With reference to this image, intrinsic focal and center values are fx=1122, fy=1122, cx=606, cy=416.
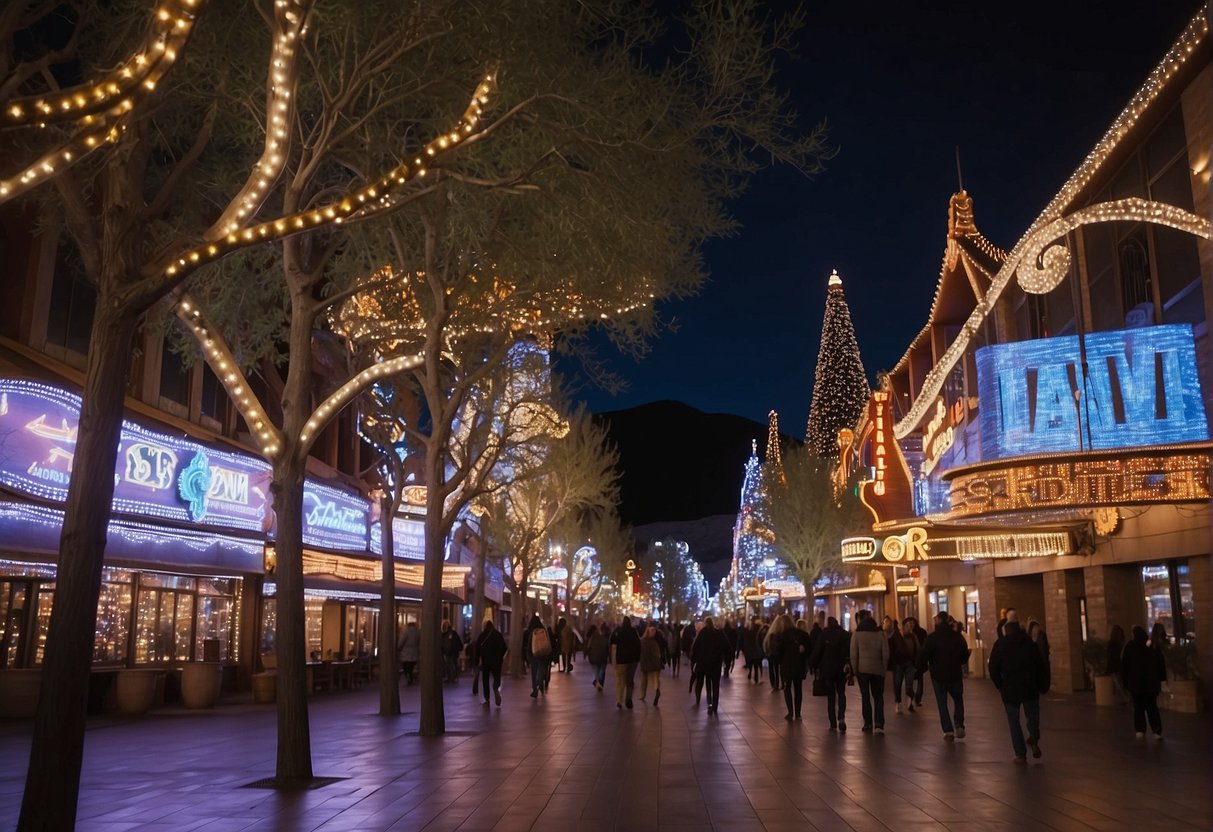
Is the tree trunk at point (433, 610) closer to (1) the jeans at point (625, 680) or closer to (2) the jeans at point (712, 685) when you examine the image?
(1) the jeans at point (625, 680)

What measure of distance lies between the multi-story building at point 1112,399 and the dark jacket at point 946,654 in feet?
13.8

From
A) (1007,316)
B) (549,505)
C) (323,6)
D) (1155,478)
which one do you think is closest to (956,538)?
(1007,316)

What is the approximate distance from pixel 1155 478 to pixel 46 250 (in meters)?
18.6

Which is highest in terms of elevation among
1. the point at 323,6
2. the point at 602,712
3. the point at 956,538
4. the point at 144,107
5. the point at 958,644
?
the point at 323,6

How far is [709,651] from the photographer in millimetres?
21328

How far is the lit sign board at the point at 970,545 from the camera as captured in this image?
24.5m

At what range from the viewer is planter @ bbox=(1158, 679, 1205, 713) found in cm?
1920

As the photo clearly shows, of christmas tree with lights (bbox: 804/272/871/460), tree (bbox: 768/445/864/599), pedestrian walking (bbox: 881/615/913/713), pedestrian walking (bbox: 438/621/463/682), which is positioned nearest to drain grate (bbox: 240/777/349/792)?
pedestrian walking (bbox: 881/615/913/713)

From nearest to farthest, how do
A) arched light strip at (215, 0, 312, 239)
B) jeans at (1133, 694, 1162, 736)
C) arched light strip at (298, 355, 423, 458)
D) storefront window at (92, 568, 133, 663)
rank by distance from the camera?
1. arched light strip at (215, 0, 312, 239)
2. arched light strip at (298, 355, 423, 458)
3. jeans at (1133, 694, 1162, 736)
4. storefront window at (92, 568, 133, 663)

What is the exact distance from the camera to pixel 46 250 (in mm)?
19297

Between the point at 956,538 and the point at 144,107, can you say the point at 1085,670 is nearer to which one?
the point at 956,538

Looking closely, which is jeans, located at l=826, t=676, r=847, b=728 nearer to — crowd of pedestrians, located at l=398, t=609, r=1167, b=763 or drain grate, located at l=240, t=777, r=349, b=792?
crowd of pedestrians, located at l=398, t=609, r=1167, b=763

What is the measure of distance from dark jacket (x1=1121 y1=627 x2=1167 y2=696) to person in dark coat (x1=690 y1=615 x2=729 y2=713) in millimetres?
7771

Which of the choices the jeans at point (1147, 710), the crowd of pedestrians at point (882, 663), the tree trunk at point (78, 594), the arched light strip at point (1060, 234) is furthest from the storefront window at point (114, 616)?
the arched light strip at point (1060, 234)
